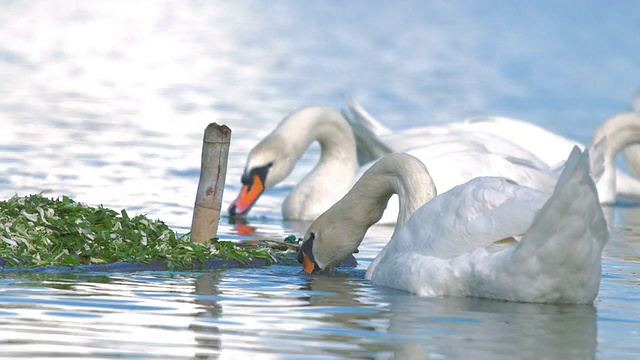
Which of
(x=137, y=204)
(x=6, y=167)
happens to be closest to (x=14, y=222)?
(x=137, y=204)

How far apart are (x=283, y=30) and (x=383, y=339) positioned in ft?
148

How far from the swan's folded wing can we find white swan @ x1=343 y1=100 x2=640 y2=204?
7292 millimetres

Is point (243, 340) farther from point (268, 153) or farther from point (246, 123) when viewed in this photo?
point (246, 123)

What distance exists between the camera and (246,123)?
25.3 metres

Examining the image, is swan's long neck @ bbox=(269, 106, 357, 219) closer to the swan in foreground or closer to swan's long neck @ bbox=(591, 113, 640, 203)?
swan's long neck @ bbox=(591, 113, 640, 203)

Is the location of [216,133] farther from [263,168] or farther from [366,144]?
[366,144]

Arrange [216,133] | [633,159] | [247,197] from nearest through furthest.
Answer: [216,133] < [247,197] < [633,159]

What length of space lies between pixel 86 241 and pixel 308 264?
1320 mm

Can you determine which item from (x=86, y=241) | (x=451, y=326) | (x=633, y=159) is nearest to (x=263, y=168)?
(x=86, y=241)

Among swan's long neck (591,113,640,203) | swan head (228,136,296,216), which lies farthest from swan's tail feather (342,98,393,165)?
swan's long neck (591,113,640,203)

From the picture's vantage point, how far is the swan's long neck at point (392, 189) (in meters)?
10.7

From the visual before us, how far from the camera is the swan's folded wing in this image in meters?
9.42

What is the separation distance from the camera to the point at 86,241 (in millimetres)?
10523

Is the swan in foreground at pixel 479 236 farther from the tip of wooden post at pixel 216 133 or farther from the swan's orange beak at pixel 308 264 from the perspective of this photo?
the tip of wooden post at pixel 216 133
